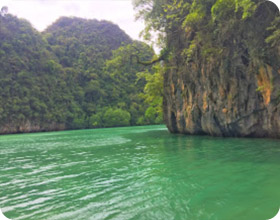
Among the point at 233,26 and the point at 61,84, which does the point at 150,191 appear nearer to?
the point at 233,26

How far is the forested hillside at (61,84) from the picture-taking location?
58750mm

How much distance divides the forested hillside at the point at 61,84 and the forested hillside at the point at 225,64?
30.9 meters

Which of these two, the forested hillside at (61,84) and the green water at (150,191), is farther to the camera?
the forested hillside at (61,84)

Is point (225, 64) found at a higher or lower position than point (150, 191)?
higher

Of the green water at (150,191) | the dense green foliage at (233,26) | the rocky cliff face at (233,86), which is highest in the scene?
the dense green foliage at (233,26)

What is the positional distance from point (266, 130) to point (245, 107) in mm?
1753

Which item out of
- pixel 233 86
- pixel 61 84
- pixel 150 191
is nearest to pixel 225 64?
pixel 233 86

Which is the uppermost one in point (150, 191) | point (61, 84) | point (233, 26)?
point (61, 84)

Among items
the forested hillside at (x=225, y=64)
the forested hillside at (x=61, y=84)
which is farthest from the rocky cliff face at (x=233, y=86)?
the forested hillside at (x=61, y=84)

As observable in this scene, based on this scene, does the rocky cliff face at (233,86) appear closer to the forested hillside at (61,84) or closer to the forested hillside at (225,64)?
the forested hillside at (225,64)

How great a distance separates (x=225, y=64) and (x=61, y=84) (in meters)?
64.7

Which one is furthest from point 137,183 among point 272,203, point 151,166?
point 272,203

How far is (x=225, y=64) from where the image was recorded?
14242 mm

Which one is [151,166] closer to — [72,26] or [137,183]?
[137,183]
